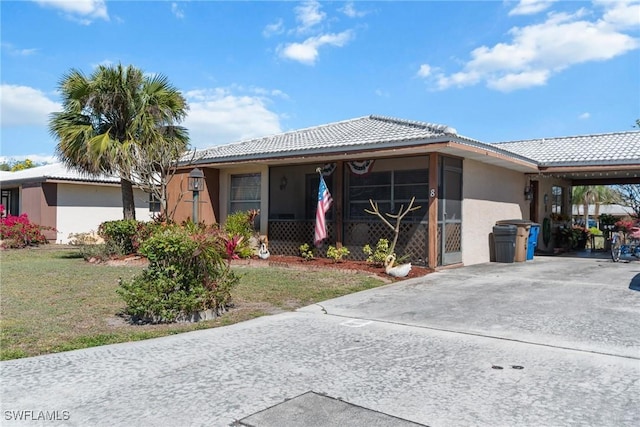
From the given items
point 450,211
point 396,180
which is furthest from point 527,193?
point 396,180

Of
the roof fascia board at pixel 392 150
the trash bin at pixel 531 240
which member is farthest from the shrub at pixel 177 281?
the trash bin at pixel 531 240

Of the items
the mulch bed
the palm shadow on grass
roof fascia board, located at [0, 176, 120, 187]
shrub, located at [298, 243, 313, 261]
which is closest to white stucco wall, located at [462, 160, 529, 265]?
the mulch bed

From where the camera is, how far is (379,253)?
12.0 m

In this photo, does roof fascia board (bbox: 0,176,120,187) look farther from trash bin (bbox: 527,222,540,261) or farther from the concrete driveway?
trash bin (bbox: 527,222,540,261)

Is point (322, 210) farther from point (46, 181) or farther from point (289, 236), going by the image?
point (46, 181)

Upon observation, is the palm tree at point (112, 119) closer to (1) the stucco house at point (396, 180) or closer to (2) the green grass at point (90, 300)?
(1) the stucco house at point (396, 180)

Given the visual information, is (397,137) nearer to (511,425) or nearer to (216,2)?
(216,2)

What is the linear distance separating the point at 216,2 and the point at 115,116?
5465mm

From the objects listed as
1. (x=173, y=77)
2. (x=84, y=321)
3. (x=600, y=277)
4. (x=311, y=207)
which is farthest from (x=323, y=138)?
(x=84, y=321)

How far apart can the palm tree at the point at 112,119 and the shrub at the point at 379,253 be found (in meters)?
7.14

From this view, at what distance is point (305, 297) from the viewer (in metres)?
8.72

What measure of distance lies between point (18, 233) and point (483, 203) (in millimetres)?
17674

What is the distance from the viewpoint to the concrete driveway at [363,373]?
3.62 meters

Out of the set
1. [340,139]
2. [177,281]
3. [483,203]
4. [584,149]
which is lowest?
[177,281]
